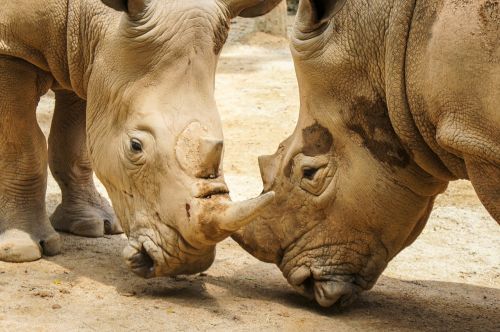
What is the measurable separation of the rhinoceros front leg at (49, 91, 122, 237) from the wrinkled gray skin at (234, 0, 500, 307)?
1.60 m

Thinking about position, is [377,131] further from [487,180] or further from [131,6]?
[131,6]

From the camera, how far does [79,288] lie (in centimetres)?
521

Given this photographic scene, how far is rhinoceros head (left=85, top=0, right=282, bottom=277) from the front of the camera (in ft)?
15.5

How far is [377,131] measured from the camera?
15.9ft

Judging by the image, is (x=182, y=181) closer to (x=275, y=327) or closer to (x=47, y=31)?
(x=275, y=327)

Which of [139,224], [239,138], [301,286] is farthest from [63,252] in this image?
[239,138]

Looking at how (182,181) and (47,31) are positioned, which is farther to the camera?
(47,31)

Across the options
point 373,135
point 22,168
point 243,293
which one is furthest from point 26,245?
point 373,135

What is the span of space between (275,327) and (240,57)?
9867 millimetres

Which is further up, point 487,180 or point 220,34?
point 220,34

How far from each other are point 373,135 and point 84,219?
2.35m

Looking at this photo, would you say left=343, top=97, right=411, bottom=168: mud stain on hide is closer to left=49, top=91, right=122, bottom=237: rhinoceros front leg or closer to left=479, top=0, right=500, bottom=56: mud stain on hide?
left=479, top=0, right=500, bottom=56: mud stain on hide

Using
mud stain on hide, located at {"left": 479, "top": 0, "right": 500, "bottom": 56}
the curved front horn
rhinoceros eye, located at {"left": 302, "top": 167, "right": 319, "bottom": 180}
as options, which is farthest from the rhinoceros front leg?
mud stain on hide, located at {"left": 479, "top": 0, "right": 500, "bottom": 56}

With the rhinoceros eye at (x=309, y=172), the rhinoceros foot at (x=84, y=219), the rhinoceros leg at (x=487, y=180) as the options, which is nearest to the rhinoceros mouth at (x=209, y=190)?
the rhinoceros eye at (x=309, y=172)
